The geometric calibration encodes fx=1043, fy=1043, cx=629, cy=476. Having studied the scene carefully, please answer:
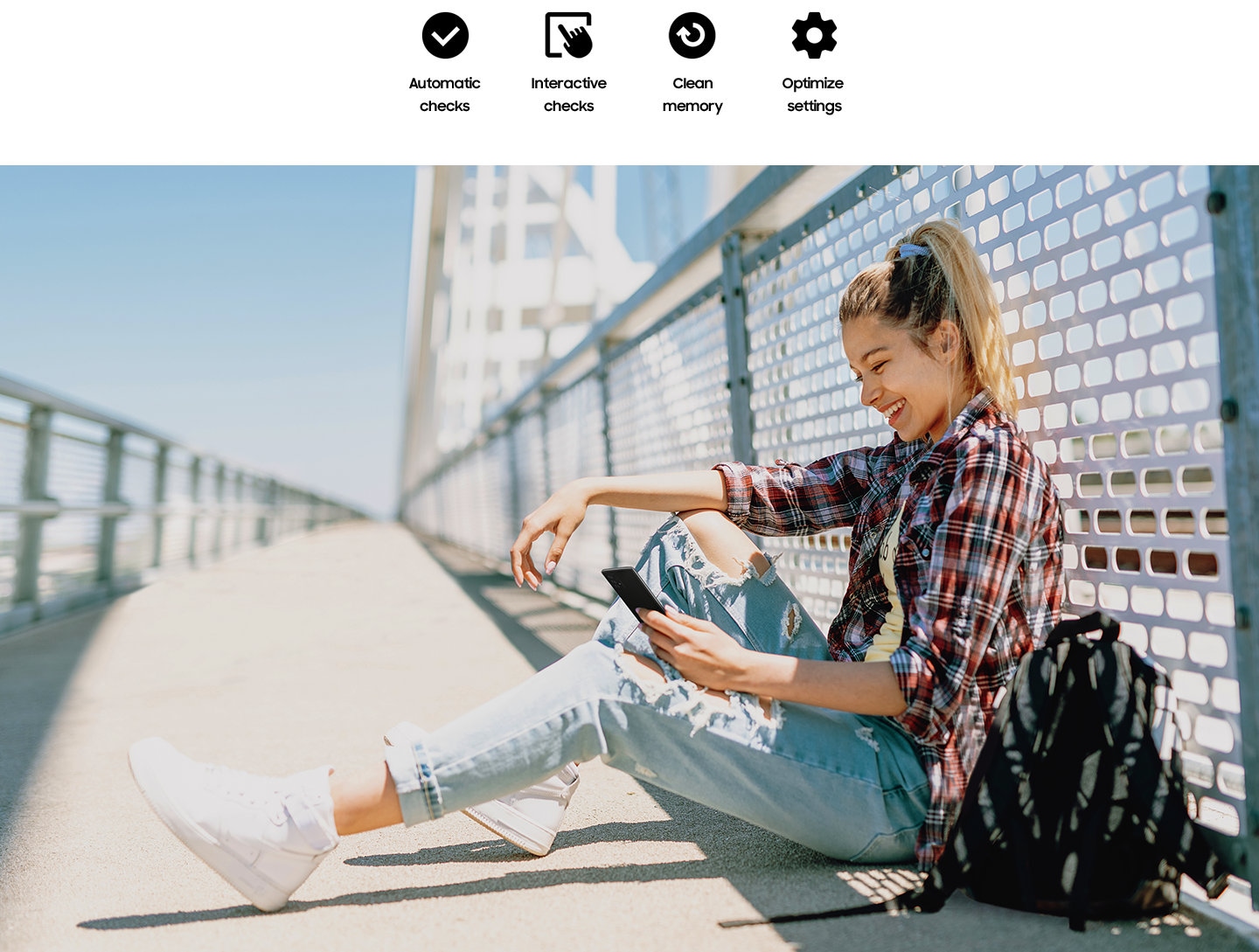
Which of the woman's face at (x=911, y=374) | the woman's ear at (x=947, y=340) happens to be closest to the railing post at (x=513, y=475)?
the woman's face at (x=911, y=374)

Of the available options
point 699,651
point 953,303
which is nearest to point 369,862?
point 699,651

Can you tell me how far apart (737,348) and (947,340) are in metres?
1.48

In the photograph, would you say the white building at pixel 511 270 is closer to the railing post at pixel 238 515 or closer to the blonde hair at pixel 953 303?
the railing post at pixel 238 515

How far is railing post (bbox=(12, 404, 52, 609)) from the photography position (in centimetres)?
532

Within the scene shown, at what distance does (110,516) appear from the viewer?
6.81 meters

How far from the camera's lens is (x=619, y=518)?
5.04m

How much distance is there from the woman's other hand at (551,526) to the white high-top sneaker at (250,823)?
0.55 metres

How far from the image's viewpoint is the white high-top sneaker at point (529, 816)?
1.92 meters
